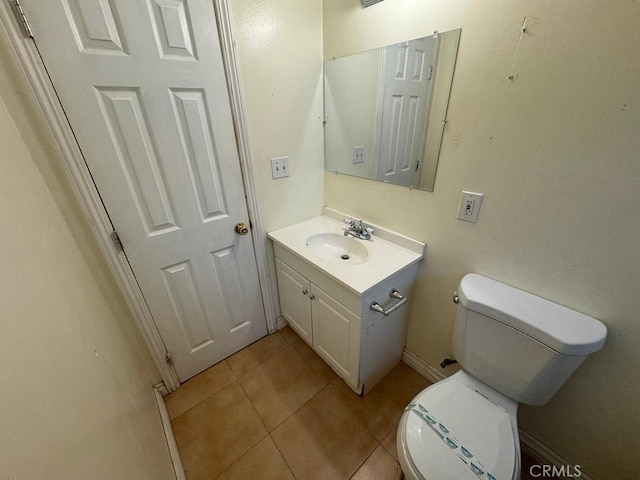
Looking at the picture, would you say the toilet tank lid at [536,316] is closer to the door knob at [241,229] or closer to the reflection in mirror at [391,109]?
the reflection in mirror at [391,109]

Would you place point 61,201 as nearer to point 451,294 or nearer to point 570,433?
point 451,294

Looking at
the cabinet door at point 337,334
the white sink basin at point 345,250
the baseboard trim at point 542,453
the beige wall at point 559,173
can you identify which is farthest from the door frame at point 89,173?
the baseboard trim at point 542,453

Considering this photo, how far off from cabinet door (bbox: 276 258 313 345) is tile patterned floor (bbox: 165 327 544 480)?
208 millimetres

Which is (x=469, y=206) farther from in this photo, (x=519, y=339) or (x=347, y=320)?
(x=347, y=320)

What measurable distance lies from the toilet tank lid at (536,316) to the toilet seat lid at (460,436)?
0.34 meters

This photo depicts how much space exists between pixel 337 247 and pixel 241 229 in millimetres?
592

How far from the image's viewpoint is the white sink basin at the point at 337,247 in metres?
1.46

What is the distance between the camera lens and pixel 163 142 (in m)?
1.07

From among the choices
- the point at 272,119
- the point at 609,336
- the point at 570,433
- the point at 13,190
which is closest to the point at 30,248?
the point at 13,190

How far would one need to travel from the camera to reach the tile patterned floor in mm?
1137

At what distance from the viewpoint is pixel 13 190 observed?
606 millimetres

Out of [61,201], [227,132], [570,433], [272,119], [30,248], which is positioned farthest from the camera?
[272,119]

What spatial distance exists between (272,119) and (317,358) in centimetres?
148

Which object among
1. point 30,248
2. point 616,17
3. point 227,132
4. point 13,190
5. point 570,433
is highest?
point 616,17
